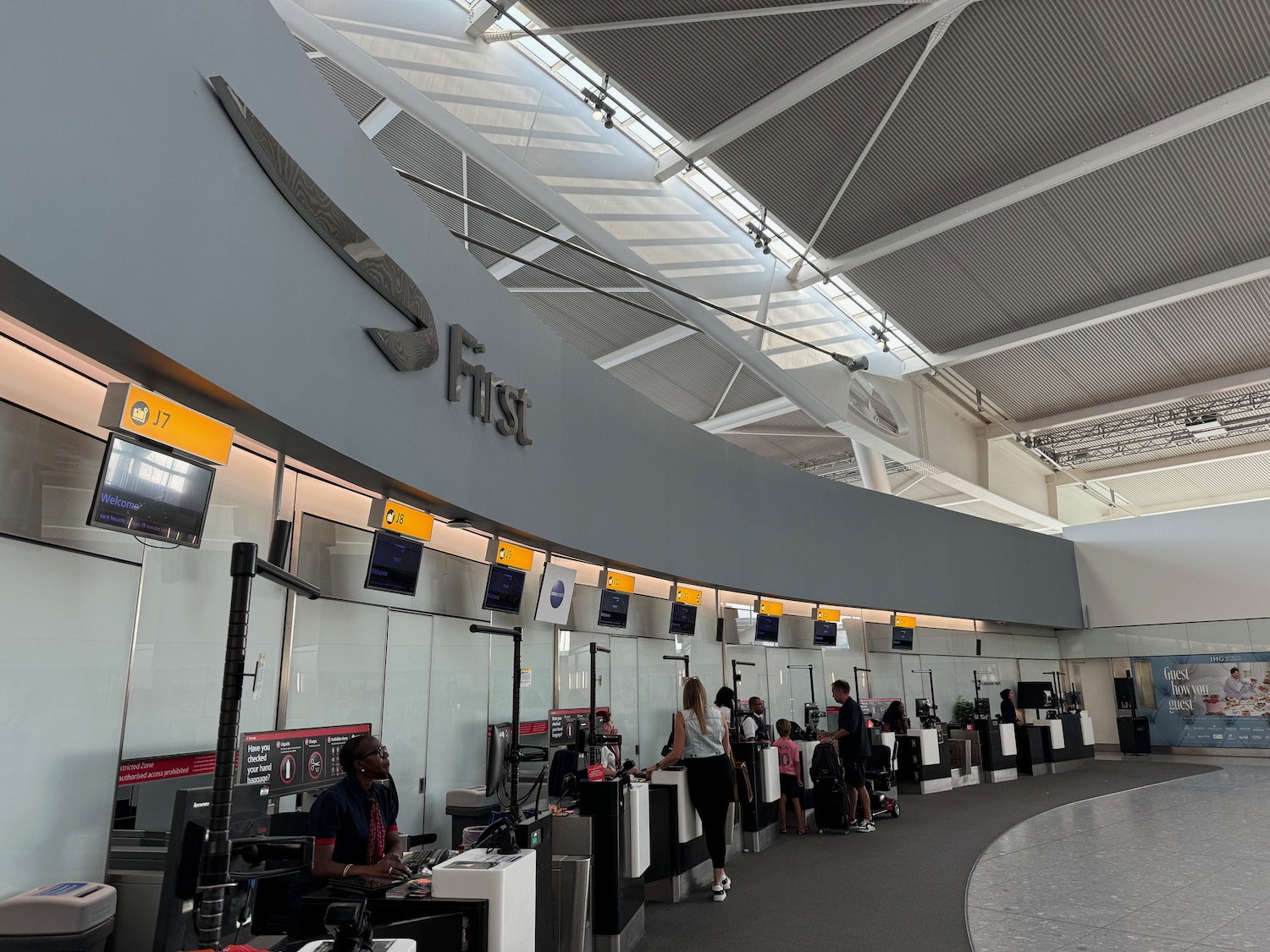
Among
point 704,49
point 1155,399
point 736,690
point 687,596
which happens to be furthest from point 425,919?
point 1155,399

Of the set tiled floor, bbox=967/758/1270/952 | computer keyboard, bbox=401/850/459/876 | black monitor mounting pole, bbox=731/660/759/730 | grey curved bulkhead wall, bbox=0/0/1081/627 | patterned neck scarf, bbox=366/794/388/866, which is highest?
grey curved bulkhead wall, bbox=0/0/1081/627

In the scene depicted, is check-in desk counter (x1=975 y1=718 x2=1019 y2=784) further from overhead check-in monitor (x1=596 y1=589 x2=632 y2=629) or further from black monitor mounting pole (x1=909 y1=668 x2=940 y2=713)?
overhead check-in monitor (x1=596 y1=589 x2=632 y2=629)

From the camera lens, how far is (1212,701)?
15977mm

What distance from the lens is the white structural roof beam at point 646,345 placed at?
40.7 feet

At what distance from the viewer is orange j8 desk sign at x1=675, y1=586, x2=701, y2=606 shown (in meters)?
9.20

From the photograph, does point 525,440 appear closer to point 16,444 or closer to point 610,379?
point 610,379

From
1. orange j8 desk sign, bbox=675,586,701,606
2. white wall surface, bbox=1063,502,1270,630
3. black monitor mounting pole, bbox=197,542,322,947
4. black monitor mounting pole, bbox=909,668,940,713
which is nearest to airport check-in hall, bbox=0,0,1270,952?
black monitor mounting pole, bbox=197,542,322,947

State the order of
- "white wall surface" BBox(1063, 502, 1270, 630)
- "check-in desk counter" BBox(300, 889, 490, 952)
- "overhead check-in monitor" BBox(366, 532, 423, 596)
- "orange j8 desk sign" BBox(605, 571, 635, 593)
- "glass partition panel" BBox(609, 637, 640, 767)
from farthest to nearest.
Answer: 1. "white wall surface" BBox(1063, 502, 1270, 630)
2. "glass partition panel" BBox(609, 637, 640, 767)
3. "orange j8 desk sign" BBox(605, 571, 635, 593)
4. "overhead check-in monitor" BBox(366, 532, 423, 596)
5. "check-in desk counter" BBox(300, 889, 490, 952)

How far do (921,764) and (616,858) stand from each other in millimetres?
8860

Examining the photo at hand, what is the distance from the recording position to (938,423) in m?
14.5

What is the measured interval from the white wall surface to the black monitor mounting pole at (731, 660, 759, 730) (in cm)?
1006

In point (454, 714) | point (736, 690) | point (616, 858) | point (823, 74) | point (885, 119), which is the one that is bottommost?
point (616, 858)

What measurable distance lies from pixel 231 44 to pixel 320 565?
321 centimetres

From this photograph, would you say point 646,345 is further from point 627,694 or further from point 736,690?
Result: point 627,694
